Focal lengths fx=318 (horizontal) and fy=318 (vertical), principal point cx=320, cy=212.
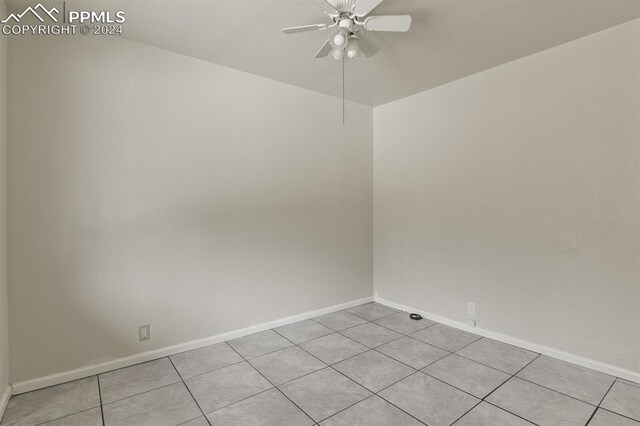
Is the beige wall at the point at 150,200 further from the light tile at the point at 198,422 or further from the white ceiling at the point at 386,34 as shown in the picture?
the light tile at the point at 198,422

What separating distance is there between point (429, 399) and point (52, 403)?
2.46 meters

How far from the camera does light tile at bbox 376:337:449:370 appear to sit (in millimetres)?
2627

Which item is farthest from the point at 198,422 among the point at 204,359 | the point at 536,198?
the point at 536,198

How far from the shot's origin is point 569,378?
2355mm

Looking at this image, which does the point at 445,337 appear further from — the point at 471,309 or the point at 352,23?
the point at 352,23

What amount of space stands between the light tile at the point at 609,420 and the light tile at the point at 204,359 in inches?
95.8

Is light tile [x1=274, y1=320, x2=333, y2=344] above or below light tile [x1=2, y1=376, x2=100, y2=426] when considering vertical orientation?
below

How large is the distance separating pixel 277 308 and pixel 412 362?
1465mm

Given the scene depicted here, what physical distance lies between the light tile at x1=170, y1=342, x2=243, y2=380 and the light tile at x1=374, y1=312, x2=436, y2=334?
5.26 ft

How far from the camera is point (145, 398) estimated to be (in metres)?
2.12

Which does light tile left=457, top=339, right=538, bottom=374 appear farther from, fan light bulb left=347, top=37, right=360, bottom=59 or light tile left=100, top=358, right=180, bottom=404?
fan light bulb left=347, top=37, right=360, bottom=59

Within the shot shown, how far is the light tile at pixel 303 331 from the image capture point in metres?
3.13

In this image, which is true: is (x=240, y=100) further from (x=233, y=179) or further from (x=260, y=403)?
(x=260, y=403)

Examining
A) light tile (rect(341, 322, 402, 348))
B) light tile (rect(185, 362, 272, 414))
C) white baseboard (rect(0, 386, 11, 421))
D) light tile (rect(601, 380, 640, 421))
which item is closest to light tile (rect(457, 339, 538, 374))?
light tile (rect(601, 380, 640, 421))
